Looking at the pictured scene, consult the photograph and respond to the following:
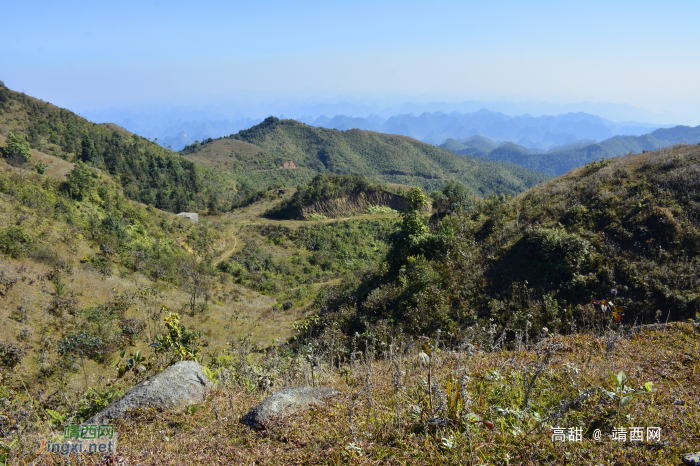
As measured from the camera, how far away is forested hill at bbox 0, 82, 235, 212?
4740cm

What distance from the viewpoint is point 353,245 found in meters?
38.1

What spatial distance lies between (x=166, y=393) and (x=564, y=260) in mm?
11315

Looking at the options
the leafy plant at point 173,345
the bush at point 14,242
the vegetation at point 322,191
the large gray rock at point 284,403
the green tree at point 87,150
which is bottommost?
the leafy plant at point 173,345

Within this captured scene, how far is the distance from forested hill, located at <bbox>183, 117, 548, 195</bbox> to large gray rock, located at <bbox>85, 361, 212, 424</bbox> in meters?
88.5

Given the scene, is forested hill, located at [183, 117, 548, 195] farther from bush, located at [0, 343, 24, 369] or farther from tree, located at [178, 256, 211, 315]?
bush, located at [0, 343, 24, 369]

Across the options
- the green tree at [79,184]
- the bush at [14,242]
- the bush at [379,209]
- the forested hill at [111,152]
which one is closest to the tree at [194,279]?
the bush at [14,242]

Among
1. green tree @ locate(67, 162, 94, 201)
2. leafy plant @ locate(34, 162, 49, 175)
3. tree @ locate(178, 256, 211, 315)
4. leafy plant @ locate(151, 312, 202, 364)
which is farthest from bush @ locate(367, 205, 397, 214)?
leafy plant @ locate(151, 312, 202, 364)

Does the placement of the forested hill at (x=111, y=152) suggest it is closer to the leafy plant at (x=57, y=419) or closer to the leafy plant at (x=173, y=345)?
the leafy plant at (x=173, y=345)

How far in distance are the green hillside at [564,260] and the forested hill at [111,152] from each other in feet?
138

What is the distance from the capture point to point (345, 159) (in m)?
115

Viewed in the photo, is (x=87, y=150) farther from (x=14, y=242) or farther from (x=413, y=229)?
(x=413, y=229)

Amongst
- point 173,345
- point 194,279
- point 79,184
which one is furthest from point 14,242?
point 173,345

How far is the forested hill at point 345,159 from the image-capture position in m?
99.3

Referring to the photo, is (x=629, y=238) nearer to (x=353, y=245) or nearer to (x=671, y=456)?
(x=671, y=456)
